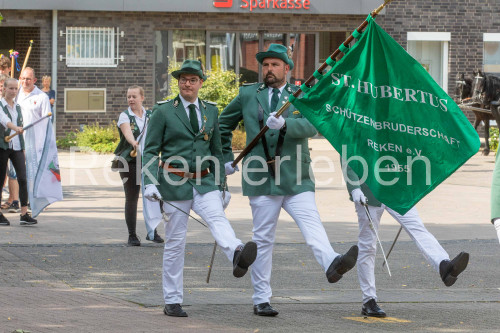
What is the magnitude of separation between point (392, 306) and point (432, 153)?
139 centimetres

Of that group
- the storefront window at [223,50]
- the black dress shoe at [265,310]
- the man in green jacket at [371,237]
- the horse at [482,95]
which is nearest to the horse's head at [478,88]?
the horse at [482,95]

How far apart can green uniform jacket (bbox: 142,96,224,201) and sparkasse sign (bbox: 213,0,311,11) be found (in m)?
21.9

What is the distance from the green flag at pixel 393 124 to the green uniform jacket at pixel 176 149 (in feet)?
2.51

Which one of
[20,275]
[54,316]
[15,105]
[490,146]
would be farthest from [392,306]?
[490,146]

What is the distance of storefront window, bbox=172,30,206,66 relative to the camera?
3009 cm

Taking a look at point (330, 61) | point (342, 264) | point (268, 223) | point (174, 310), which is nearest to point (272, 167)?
point (268, 223)

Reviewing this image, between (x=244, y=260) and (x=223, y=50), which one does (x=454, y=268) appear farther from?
(x=223, y=50)

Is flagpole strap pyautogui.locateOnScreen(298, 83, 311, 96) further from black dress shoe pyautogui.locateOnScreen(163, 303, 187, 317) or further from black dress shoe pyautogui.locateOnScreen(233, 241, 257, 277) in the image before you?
black dress shoe pyautogui.locateOnScreen(163, 303, 187, 317)

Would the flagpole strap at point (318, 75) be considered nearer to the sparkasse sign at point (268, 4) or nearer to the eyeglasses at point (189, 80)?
the eyeglasses at point (189, 80)

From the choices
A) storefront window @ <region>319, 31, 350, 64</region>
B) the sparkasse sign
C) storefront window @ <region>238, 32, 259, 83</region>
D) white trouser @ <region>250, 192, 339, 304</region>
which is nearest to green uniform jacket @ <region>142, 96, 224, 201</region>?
white trouser @ <region>250, 192, 339, 304</region>

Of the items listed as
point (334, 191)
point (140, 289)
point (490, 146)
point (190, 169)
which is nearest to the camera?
point (190, 169)

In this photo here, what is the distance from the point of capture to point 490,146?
85.3 feet

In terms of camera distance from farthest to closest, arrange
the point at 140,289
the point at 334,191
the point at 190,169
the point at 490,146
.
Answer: the point at 490,146 < the point at 334,191 < the point at 140,289 < the point at 190,169

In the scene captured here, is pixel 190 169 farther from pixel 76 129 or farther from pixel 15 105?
pixel 76 129
